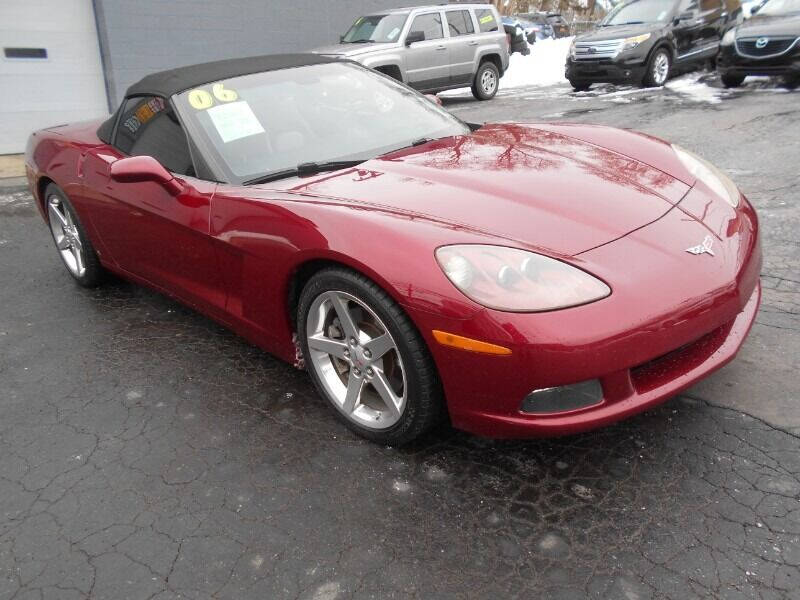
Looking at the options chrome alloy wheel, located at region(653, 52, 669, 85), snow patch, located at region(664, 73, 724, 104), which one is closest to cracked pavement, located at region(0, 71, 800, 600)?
snow patch, located at region(664, 73, 724, 104)

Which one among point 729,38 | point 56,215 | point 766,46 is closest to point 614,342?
point 56,215

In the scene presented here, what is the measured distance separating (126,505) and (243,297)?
0.95 meters

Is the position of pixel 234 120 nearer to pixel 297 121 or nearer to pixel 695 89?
pixel 297 121

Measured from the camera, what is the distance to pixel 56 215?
180 inches

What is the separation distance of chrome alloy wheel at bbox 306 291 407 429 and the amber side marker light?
231 millimetres

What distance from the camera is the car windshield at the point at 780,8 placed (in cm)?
1043

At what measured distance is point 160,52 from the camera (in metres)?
12.6

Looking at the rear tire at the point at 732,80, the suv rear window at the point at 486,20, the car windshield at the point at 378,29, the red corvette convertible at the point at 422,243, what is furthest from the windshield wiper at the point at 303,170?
the suv rear window at the point at 486,20

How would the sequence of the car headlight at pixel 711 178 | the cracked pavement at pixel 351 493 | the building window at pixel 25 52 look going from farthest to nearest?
the building window at pixel 25 52 → the car headlight at pixel 711 178 → the cracked pavement at pixel 351 493

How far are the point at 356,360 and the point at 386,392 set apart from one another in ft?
0.57

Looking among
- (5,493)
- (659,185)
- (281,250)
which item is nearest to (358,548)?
(281,250)

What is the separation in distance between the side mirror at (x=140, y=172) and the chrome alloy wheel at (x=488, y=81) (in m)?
11.1

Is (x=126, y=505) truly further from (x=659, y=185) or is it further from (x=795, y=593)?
(x=659, y=185)

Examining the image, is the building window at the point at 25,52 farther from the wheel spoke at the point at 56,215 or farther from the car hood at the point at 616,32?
the car hood at the point at 616,32
